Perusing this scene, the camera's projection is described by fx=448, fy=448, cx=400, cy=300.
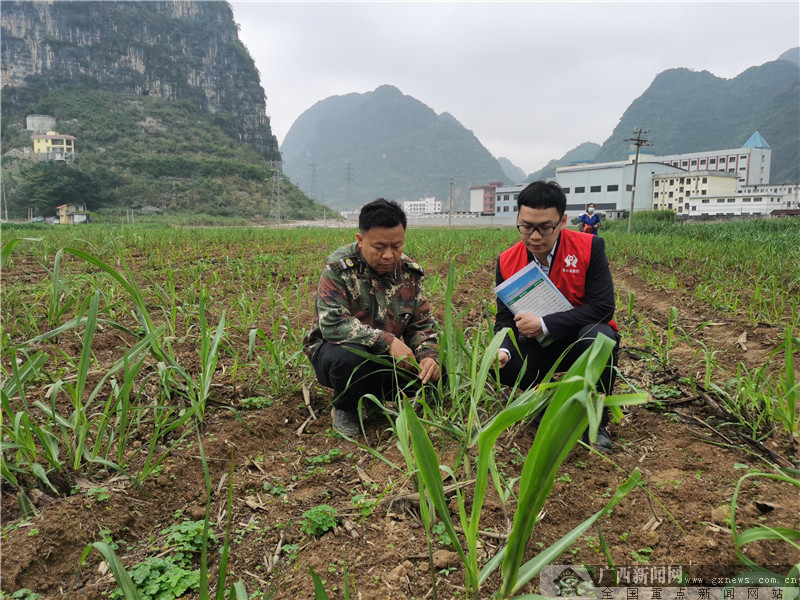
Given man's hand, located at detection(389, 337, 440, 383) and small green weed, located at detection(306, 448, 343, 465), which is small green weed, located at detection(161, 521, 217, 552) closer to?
small green weed, located at detection(306, 448, 343, 465)

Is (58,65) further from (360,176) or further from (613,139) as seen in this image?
(613,139)

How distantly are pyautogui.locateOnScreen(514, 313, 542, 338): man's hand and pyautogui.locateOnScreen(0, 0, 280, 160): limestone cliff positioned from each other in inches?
3319

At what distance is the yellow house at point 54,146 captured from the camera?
51.6 m

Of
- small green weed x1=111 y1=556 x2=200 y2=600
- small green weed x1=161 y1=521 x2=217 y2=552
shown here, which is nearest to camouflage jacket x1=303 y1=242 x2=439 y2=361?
small green weed x1=161 y1=521 x2=217 y2=552

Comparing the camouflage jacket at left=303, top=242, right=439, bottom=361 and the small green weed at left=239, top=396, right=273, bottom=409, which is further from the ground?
the camouflage jacket at left=303, top=242, right=439, bottom=361

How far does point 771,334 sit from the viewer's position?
9.71 ft

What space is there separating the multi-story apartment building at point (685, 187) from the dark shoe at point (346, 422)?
5468cm

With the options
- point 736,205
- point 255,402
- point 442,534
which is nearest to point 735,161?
point 736,205

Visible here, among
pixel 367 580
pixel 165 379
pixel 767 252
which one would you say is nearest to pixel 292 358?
pixel 165 379

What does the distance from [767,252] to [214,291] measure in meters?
6.97

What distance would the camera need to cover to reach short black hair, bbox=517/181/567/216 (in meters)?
1.96

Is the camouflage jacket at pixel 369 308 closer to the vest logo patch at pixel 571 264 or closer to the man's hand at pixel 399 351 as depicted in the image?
the man's hand at pixel 399 351

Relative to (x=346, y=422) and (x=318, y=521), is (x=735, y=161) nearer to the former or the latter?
(x=346, y=422)

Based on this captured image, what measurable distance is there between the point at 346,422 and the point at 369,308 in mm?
546
